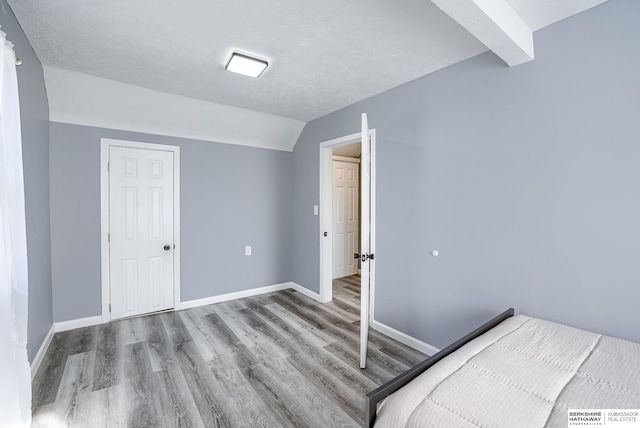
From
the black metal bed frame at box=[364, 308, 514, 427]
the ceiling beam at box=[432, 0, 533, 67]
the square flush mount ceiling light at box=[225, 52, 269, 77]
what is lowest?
the black metal bed frame at box=[364, 308, 514, 427]

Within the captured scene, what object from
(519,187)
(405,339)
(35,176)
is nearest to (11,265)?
(35,176)

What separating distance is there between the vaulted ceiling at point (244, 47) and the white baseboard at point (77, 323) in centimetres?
207

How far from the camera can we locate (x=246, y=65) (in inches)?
89.7

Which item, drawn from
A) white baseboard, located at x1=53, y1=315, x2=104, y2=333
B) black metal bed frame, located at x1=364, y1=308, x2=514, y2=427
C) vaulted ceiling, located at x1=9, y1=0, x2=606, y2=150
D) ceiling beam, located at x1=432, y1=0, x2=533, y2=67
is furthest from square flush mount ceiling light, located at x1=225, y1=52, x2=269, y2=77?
white baseboard, located at x1=53, y1=315, x2=104, y2=333

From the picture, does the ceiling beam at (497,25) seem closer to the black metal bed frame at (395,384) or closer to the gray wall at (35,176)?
the black metal bed frame at (395,384)

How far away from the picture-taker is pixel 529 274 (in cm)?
190

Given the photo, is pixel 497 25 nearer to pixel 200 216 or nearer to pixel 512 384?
pixel 512 384

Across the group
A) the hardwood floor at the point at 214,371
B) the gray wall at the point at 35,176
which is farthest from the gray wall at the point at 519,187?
the gray wall at the point at 35,176

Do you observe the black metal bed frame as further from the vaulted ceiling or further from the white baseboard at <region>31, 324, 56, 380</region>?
the white baseboard at <region>31, 324, 56, 380</region>

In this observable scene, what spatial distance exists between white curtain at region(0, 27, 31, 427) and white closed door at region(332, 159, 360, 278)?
12.2ft

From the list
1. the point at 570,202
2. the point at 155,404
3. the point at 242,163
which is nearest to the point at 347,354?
the point at 155,404

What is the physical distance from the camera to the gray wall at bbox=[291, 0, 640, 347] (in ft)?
5.12

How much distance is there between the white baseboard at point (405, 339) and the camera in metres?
2.49

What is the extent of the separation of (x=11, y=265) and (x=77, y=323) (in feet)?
6.61
